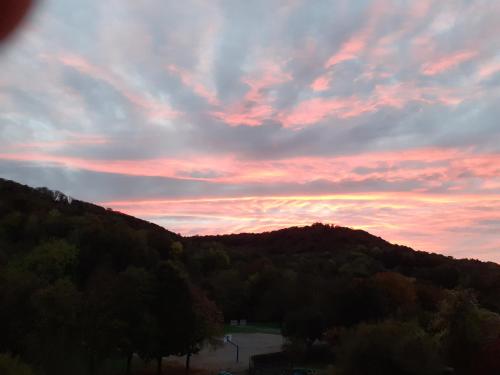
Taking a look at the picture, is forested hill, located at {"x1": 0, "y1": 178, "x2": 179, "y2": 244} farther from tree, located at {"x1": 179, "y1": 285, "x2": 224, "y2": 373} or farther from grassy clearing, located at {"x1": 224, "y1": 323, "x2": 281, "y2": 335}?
tree, located at {"x1": 179, "y1": 285, "x2": 224, "y2": 373}

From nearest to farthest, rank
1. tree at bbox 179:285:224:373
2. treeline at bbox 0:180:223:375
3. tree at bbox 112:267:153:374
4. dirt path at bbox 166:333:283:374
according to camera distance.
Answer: treeline at bbox 0:180:223:375
tree at bbox 112:267:153:374
tree at bbox 179:285:224:373
dirt path at bbox 166:333:283:374

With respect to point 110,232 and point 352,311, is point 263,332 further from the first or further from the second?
point 110,232

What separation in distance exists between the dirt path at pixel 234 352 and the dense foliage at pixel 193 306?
4.73 m

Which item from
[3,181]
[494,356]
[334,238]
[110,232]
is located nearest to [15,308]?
[494,356]

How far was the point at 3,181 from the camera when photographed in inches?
5527

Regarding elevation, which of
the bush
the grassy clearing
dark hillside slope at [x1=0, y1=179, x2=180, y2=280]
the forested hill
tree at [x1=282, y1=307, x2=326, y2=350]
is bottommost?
the bush

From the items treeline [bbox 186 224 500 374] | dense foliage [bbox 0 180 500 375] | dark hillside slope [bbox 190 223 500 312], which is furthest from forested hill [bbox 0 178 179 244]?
treeline [bbox 186 224 500 374]

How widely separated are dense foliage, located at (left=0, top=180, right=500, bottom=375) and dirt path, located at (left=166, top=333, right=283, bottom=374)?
4729 mm

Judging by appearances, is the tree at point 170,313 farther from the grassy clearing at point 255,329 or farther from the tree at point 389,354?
the grassy clearing at point 255,329

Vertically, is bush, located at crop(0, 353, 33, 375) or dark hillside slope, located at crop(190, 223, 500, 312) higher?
dark hillside slope, located at crop(190, 223, 500, 312)

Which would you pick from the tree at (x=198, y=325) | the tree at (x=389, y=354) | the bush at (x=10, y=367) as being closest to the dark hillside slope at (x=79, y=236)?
the tree at (x=198, y=325)

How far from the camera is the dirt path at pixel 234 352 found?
50.6 metres

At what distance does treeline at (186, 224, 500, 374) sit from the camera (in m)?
26.1

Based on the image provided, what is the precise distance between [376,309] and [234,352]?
55.2ft
